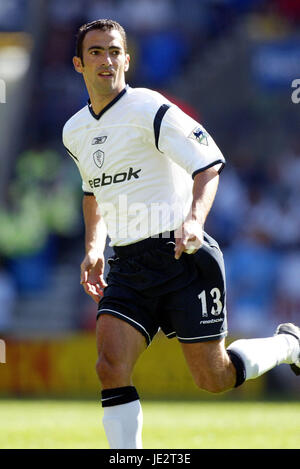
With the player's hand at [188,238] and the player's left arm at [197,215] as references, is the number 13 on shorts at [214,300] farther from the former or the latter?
the player's hand at [188,238]

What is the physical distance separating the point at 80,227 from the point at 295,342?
11.5 m

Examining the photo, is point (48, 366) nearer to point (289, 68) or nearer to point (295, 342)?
point (289, 68)

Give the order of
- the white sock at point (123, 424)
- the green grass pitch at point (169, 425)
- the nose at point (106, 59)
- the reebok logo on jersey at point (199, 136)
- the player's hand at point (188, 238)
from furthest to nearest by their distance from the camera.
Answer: the green grass pitch at point (169, 425) < the nose at point (106, 59) < the reebok logo on jersey at point (199, 136) < the white sock at point (123, 424) < the player's hand at point (188, 238)

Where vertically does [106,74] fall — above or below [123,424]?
above

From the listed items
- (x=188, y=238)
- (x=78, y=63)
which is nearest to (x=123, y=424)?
(x=188, y=238)

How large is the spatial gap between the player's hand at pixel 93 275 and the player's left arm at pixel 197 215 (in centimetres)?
95

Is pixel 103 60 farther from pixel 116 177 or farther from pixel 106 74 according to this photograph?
pixel 116 177

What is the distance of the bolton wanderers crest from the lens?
584 centimetres

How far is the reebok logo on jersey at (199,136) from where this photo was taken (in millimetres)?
5594

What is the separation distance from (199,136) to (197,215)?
56 cm

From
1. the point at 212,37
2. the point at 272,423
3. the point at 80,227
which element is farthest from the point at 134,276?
the point at 212,37

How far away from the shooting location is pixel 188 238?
5.05 metres

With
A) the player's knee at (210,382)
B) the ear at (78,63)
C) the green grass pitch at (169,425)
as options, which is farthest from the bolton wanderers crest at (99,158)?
the green grass pitch at (169,425)
